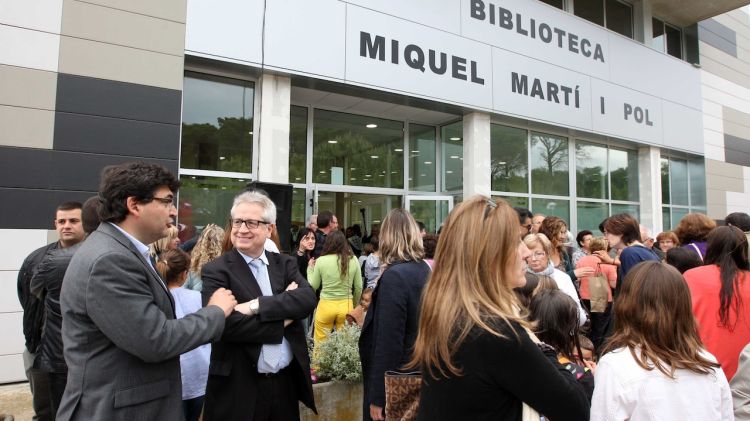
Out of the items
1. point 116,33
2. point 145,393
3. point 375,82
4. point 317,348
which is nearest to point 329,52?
point 375,82

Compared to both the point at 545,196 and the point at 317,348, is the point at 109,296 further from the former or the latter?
the point at 545,196

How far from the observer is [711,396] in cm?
168

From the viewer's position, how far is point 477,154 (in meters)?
9.24

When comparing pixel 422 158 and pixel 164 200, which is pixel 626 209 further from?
pixel 164 200

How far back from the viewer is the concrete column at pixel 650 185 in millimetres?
12234

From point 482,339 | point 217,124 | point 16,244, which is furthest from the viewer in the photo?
point 217,124

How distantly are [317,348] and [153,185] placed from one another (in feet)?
8.51

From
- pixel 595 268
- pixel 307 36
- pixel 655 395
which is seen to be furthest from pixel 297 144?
pixel 655 395

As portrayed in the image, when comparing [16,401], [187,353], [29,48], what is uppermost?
[29,48]

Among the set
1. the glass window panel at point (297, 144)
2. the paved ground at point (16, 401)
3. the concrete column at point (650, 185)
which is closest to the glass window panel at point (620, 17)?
the concrete column at point (650, 185)

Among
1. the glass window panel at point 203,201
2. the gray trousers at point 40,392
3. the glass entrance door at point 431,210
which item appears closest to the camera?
the gray trousers at point 40,392

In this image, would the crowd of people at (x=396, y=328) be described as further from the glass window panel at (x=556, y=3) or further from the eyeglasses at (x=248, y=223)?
the glass window panel at (x=556, y=3)

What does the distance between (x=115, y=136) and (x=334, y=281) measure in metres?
3.37

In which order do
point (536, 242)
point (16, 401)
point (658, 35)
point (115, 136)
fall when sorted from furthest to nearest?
point (658, 35)
point (115, 136)
point (16, 401)
point (536, 242)
